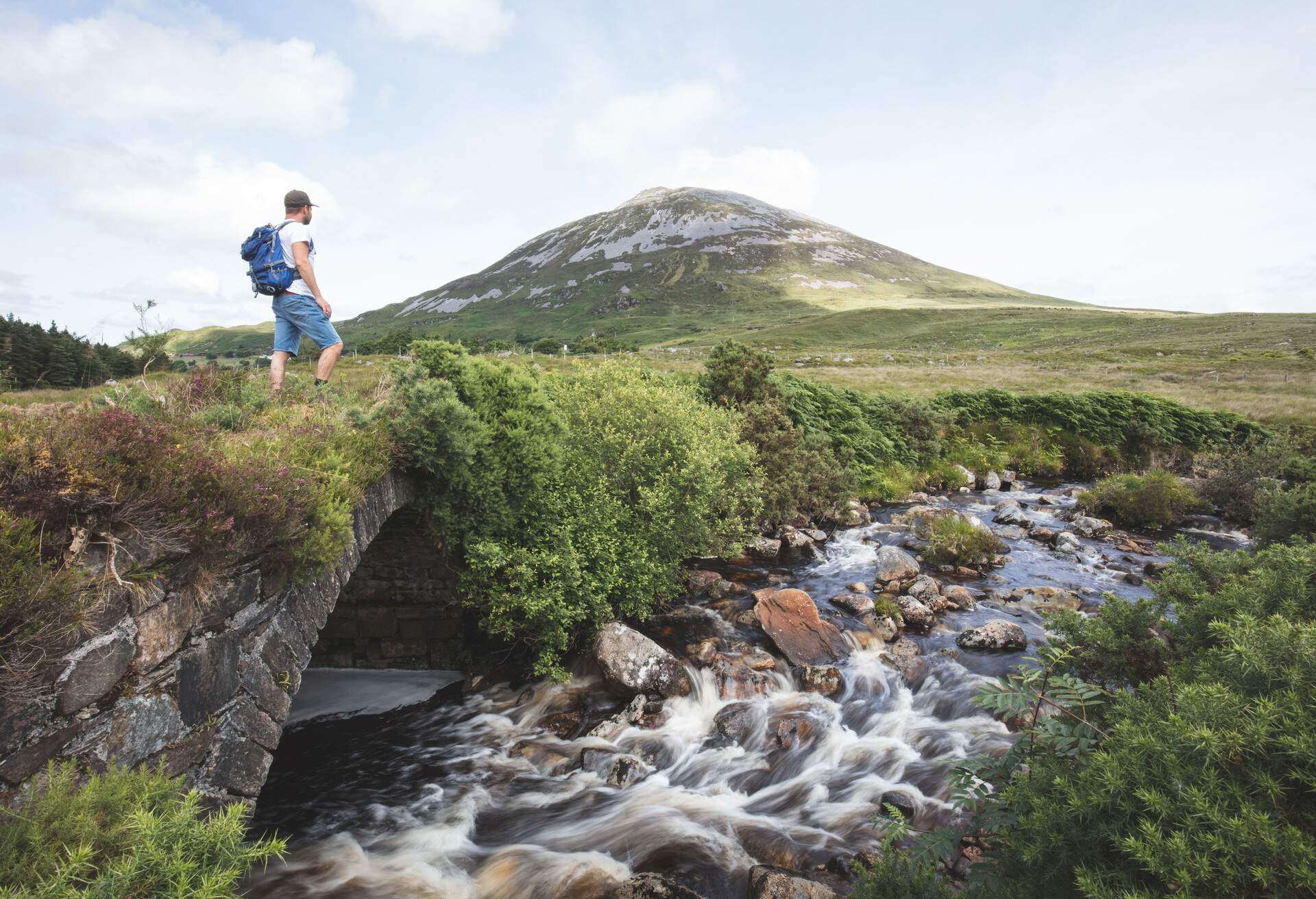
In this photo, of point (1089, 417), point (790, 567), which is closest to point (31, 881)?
point (790, 567)

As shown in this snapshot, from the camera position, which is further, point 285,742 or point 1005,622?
point 1005,622

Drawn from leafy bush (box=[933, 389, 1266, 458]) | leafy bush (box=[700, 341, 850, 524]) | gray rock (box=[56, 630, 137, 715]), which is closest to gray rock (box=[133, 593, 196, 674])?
gray rock (box=[56, 630, 137, 715])

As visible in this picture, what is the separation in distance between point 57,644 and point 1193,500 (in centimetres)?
2979

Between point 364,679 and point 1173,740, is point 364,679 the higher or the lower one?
the lower one

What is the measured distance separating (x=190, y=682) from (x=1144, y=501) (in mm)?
27067

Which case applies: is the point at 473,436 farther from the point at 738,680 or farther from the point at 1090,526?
the point at 1090,526

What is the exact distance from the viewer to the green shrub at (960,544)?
17.6 m

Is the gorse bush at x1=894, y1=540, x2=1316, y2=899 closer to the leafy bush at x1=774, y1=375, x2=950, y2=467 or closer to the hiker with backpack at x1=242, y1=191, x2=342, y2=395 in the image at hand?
the hiker with backpack at x1=242, y1=191, x2=342, y2=395

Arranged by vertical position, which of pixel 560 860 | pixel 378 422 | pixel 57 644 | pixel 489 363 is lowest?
pixel 560 860

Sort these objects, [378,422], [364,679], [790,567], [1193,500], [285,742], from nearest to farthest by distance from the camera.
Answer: [378,422] → [285,742] → [364,679] → [790,567] → [1193,500]

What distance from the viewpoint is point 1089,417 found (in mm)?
30719

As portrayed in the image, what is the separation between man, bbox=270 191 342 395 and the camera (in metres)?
9.36

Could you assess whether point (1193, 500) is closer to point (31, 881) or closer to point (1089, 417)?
point (1089, 417)

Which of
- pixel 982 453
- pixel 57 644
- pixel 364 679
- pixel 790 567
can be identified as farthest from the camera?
pixel 982 453
